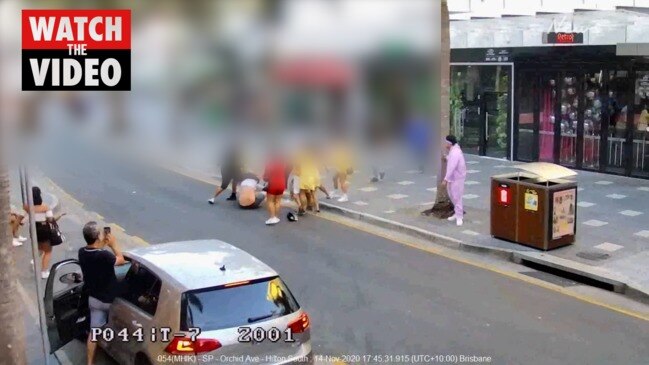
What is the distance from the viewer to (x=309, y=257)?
10.9 m

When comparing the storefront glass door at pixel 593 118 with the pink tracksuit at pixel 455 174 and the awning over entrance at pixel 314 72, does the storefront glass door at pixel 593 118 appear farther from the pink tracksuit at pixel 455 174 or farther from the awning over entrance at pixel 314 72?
the awning over entrance at pixel 314 72

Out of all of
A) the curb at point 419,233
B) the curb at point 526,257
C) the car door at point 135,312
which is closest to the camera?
the car door at point 135,312

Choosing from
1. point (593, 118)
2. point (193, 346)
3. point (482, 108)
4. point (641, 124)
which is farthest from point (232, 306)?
point (482, 108)

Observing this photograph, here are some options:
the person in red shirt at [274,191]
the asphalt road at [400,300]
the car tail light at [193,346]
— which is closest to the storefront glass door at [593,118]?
the asphalt road at [400,300]

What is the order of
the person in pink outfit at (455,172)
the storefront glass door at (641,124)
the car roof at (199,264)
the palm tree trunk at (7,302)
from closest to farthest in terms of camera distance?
1. the palm tree trunk at (7,302)
2. the car roof at (199,264)
3. the person in pink outfit at (455,172)
4. the storefront glass door at (641,124)

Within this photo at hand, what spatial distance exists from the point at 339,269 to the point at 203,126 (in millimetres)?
5726

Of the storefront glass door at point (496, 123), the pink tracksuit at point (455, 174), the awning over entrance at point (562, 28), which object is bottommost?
the pink tracksuit at point (455, 174)

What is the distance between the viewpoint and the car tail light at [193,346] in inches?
222

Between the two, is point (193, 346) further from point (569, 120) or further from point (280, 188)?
point (569, 120)

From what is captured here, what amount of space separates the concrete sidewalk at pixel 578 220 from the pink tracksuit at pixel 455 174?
18.7 inches

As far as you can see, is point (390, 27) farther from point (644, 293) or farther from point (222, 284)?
point (644, 293)

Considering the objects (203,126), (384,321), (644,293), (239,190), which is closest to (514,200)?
(644,293)

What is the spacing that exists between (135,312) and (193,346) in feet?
2.96

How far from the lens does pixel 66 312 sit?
22.8ft
